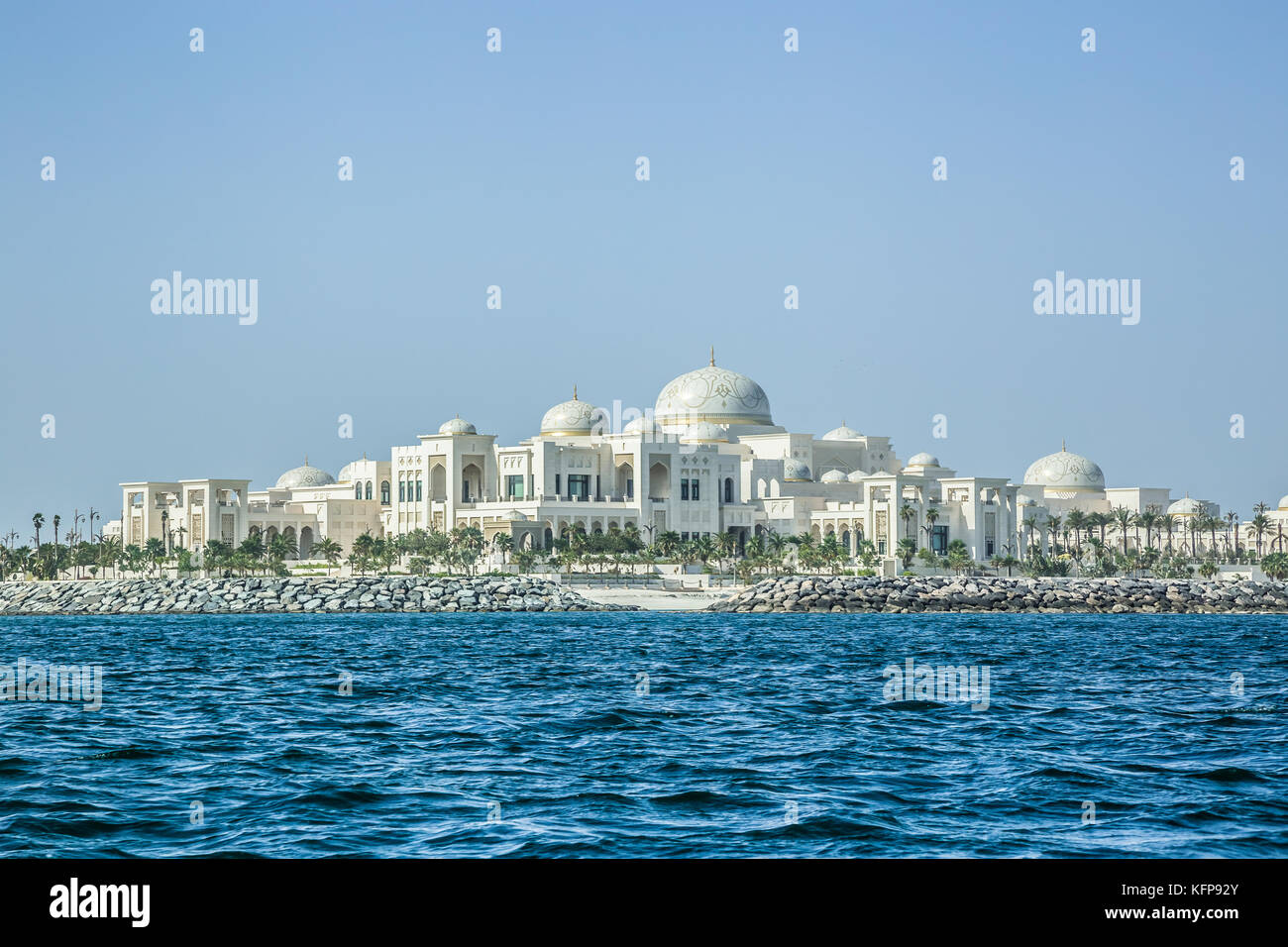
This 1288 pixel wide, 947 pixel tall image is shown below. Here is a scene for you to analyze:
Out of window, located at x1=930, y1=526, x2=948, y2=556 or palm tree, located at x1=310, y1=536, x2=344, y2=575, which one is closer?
palm tree, located at x1=310, y1=536, x2=344, y2=575

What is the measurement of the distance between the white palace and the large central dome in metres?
2.40

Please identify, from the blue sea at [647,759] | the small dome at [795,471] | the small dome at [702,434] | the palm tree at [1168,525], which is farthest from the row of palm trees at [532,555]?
the blue sea at [647,759]

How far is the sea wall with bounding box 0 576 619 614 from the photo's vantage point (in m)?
79.1

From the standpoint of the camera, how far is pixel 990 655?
43.9 m

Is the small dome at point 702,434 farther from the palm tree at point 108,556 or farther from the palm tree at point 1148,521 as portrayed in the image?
the palm tree at point 108,556

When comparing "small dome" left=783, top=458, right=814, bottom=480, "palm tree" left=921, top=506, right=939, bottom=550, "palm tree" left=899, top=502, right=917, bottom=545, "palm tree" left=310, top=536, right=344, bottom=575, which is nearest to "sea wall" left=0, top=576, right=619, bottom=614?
"palm tree" left=310, top=536, right=344, bottom=575

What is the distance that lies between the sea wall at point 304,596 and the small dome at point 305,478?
48347mm

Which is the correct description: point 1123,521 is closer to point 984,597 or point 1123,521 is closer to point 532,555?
point 984,597

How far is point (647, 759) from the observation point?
19859 mm

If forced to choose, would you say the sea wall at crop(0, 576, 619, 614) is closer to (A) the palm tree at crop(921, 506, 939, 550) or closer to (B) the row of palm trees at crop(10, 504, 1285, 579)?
(B) the row of palm trees at crop(10, 504, 1285, 579)

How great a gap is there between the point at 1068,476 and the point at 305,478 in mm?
69111

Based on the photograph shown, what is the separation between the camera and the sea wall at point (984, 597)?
79.3 m

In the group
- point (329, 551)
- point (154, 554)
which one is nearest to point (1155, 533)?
point (329, 551)
